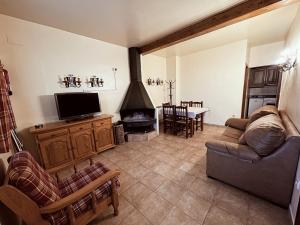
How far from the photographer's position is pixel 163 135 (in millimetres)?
3928

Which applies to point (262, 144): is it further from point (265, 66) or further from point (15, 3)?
point (265, 66)

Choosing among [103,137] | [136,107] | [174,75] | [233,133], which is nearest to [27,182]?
[103,137]

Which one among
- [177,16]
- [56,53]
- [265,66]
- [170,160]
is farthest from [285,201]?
[265,66]

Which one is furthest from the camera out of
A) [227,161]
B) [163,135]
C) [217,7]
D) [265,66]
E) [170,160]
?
[265,66]

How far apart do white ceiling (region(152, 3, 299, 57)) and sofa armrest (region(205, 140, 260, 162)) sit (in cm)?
260

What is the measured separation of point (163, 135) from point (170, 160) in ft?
4.51

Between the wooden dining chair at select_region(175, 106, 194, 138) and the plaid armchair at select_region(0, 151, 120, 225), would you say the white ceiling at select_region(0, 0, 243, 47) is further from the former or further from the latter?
the plaid armchair at select_region(0, 151, 120, 225)

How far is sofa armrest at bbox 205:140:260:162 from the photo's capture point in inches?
61.1

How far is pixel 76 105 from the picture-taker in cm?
267

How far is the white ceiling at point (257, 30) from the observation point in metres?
2.49

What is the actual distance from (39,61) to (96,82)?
110 cm

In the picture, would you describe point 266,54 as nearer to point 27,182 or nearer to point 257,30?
point 257,30

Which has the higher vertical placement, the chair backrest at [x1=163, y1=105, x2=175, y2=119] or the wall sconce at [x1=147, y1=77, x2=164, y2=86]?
the wall sconce at [x1=147, y1=77, x2=164, y2=86]

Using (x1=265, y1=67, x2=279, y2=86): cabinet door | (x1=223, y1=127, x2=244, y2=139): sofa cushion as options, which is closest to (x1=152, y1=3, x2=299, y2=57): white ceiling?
(x1=265, y1=67, x2=279, y2=86): cabinet door
